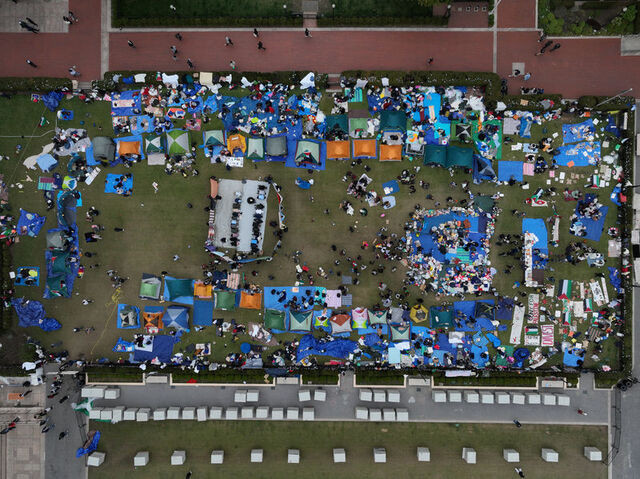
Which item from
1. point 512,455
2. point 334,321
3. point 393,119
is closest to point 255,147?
point 393,119

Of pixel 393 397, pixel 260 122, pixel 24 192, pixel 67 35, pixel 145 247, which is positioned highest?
pixel 67 35

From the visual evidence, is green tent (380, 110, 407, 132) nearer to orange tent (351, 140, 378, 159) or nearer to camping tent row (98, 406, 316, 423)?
orange tent (351, 140, 378, 159)

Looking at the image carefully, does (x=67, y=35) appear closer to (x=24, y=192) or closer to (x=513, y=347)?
(x=24, y=192)

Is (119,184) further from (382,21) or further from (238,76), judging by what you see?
(382,21)

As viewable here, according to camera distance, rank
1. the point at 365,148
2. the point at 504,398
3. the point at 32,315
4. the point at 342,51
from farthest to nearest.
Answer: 1. the point at 342,51
2. the point at 32,315
3. the point at 365,148
4. the point at 504,398

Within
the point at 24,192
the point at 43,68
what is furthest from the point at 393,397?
the point at 43,68

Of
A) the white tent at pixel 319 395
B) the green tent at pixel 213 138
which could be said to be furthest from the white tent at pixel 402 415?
the green tent at pixel 213 138

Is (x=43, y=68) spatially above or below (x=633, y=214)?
above
